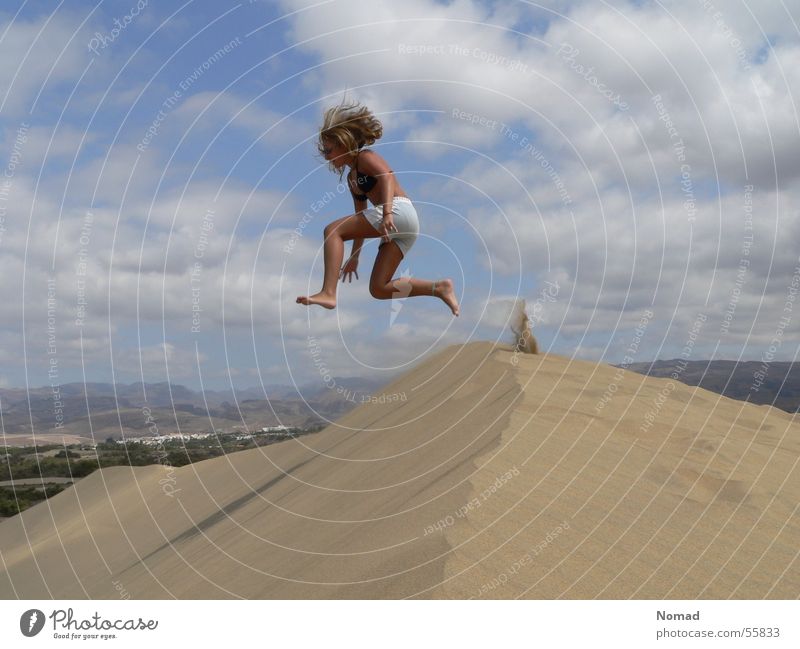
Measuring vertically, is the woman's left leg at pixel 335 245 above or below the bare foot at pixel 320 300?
above

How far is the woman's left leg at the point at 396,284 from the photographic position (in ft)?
19.0

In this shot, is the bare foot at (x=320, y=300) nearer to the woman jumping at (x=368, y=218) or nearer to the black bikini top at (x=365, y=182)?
the woman jumping at (x=368, y=218)

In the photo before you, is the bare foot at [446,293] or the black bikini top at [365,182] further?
the bare foot at [446,293]

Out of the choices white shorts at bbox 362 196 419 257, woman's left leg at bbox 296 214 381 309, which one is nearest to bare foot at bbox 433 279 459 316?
white shorts at bbox 362 196 419 257

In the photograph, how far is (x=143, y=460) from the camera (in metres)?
26.2

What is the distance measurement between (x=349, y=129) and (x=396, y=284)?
131cm

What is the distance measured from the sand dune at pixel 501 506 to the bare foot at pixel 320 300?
7.70 feet

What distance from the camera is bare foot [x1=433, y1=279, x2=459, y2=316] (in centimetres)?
608

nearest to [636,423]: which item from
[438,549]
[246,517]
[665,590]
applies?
[665,590]

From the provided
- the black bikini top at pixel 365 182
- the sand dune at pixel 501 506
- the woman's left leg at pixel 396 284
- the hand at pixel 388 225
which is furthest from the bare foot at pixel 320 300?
the sand dune at pixel 501 506

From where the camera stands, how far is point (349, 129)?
232 inches

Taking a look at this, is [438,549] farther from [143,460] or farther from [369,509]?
[143,460]

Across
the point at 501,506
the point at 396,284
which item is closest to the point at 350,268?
the point at 396,284
